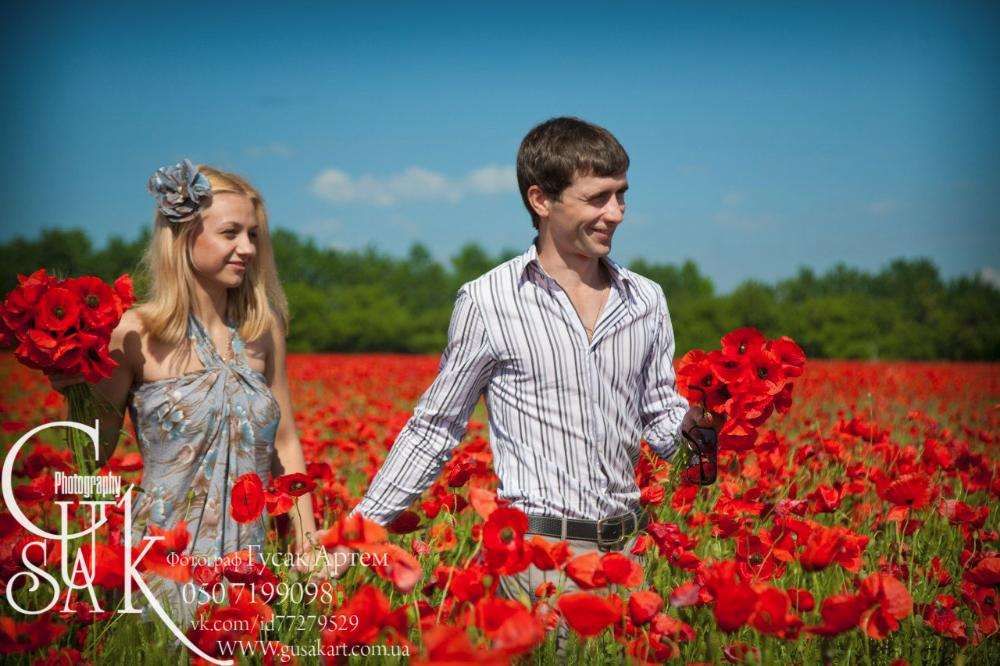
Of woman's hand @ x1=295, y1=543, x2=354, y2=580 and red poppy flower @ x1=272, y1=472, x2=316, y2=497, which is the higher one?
red poppy flower @ x1=272, y1=472, x2=316, y2=497

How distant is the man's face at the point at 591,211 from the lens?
2.18 meters

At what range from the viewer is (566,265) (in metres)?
2.33

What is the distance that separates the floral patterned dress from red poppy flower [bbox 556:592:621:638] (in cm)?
158

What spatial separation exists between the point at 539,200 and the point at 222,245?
1.13m

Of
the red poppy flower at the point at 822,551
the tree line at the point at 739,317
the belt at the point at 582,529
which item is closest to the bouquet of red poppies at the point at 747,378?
the red poppy flower at the point at 822,551

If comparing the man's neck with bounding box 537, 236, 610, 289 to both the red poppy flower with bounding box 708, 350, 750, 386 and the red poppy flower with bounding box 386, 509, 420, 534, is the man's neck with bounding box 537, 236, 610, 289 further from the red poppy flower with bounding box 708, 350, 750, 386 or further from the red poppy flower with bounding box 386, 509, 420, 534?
the red poppy flower with bounding box 386, 509, 420, 534

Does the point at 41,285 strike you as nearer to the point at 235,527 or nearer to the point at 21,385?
the point at 235,527

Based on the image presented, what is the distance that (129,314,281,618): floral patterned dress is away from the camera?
8.73 feet

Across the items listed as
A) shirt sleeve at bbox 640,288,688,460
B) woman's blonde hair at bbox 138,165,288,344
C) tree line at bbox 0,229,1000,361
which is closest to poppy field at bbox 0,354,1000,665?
shirt sleeve at bbox 640,288,688,460

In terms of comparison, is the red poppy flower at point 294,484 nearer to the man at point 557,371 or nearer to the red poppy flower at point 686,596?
the man at point 557,371

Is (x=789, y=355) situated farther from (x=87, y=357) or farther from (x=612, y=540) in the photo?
(x=87, y=357)

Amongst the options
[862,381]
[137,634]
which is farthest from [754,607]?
[862,381]

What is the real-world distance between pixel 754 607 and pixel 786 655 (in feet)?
1.48

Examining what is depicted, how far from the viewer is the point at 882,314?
3528cm
